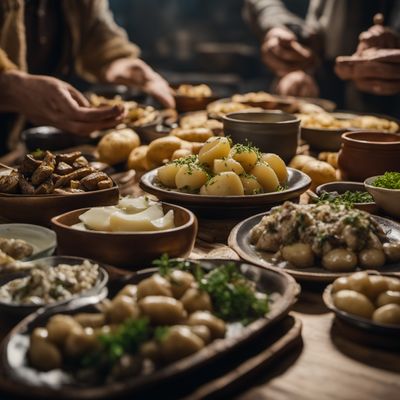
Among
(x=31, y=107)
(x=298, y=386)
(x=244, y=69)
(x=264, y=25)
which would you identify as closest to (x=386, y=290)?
(x=298, y=386)

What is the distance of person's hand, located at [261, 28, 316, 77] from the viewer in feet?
15.1

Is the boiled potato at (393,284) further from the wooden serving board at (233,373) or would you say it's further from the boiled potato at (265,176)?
the boiled potato at (265,176)

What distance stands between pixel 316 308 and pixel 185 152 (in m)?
1.22

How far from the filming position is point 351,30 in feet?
18.1

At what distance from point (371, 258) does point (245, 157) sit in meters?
0.69

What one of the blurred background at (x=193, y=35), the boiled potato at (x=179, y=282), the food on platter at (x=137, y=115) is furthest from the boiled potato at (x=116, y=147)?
the blurred background at (x=193, y=35)

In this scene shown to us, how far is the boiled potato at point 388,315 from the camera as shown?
1.30 metres

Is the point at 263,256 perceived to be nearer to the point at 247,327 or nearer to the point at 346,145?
the point at 247,327

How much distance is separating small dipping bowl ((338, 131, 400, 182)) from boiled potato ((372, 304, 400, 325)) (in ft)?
4.08

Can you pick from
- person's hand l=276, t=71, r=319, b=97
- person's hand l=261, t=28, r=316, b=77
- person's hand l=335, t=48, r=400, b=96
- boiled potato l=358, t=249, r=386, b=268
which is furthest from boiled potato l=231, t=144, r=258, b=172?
person's hand l=261, t=28, r=316, b=77

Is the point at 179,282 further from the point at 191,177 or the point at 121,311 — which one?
the point at 191,177

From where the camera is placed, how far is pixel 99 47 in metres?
5.15

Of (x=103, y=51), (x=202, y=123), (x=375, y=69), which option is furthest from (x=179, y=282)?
(x=103, y=51)

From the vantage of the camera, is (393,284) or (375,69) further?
(375,69)
